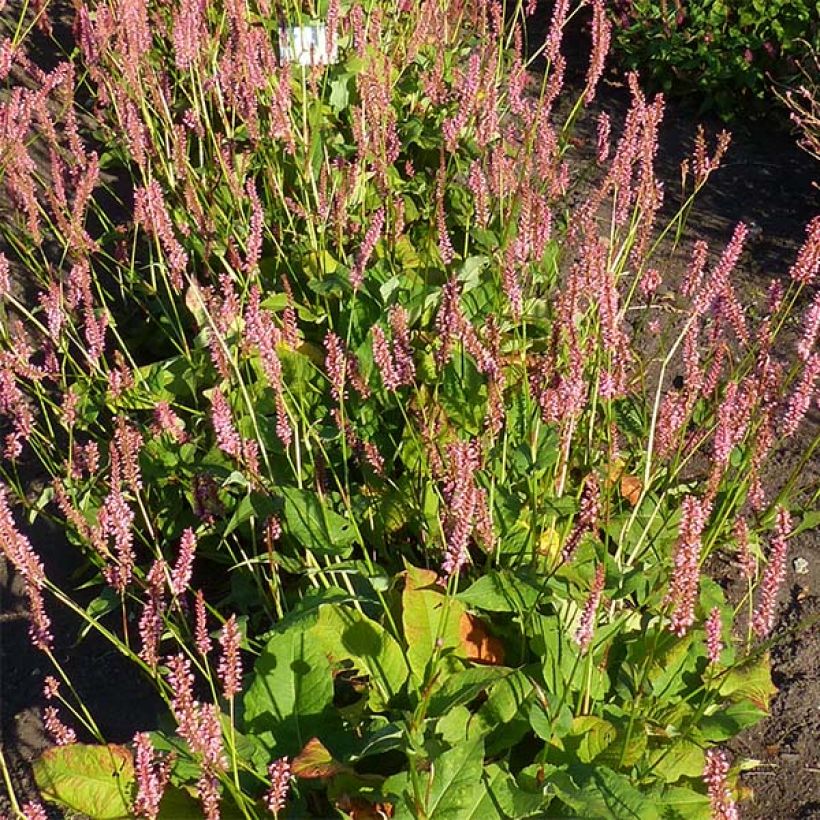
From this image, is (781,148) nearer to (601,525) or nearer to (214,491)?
(601,525)

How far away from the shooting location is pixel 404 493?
2.41m

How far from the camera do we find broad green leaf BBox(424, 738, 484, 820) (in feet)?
5.52

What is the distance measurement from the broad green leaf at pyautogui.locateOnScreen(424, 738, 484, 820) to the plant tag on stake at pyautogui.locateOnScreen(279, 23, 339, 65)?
7.54ft

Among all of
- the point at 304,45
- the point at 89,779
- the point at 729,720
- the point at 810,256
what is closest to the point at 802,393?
the point at 810,256

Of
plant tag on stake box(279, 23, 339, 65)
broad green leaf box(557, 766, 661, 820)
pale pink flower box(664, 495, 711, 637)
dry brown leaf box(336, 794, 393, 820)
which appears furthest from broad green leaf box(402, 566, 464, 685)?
plant tag on stake box(279, 23, 339, 65)

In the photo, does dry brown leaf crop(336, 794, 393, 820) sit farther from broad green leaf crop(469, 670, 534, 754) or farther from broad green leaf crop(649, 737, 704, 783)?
broad green leaf crop(649, 737, 704, 783)

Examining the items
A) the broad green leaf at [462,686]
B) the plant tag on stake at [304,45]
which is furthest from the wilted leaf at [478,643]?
the plant tag on stake at [304,45]

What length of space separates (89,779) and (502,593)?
2.72 ft

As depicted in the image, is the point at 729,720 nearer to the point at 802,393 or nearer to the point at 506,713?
the point at 506,713

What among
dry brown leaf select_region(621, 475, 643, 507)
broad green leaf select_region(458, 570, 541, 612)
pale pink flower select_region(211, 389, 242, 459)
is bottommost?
dry brown leaf select_region(621, 475, 643, 507)

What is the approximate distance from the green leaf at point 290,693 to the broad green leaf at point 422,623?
0.57 ft

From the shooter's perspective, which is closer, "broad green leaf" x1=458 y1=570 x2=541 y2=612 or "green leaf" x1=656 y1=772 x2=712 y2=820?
"green leaf" x1=656 y1=772 x2=712 y2=820

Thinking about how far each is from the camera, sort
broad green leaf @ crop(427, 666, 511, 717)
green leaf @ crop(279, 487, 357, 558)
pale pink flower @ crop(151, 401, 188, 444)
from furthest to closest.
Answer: pale pink flower @ crop(151, 401, 188, 444) < green leaf @ crop(279, 487, 357, 558) < broad green leaf @ crop(427, 666, 511, 717)

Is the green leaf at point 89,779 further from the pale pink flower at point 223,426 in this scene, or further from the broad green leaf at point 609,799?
the broad green leaf at point 609,799
